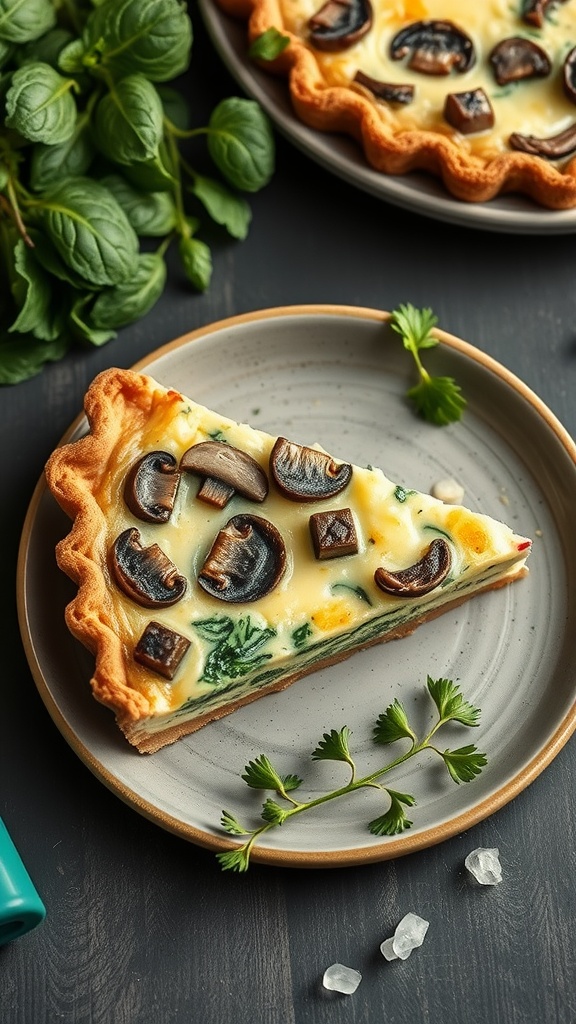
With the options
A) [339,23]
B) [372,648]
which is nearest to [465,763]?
[372,648]

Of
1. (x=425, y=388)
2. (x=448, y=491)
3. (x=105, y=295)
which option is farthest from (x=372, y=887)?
(x=105, y=295)

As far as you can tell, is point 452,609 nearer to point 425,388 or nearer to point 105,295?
point 425,388

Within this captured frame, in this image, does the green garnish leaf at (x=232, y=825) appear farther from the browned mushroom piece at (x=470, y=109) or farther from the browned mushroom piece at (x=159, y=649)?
the browned mushroom piece at (x=470, y=109)

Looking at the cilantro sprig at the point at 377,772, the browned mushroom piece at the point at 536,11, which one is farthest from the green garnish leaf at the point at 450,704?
the browned mushroom piece at the point at 536,11

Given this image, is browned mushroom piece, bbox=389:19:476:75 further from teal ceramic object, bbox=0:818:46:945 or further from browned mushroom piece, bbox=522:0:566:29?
teal ceramic object, bbox=0:818:46:945

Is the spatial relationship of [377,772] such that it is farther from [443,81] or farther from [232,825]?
[443,81]

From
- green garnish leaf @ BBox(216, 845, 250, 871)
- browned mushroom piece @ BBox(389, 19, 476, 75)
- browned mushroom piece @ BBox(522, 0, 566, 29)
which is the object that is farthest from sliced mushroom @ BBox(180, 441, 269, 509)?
browned mushroom piece @ BBox(522, 0, 566, 29)
